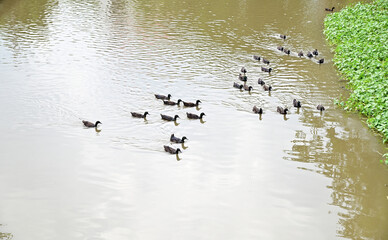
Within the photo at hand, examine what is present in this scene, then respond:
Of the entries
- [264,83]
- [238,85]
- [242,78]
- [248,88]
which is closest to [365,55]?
[264,83]

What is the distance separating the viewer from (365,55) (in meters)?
20.1

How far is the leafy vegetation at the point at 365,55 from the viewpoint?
1593 centimetres

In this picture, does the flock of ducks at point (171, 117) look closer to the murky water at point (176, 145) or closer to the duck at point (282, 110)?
the murky water at point (176, 145)

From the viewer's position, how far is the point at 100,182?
11.8 metres

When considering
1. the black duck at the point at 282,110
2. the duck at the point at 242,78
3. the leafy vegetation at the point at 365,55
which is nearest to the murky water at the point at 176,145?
the black duck at the point at 282,110

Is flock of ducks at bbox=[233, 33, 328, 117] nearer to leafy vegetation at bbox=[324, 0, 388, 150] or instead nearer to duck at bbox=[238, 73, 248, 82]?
duck at bbox=[238, 73, 248, 82]

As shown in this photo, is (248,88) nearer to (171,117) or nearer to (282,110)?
(282,110)

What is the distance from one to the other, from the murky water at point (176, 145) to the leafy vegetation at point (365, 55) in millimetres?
531

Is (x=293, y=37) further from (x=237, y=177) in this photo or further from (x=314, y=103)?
(x=237, y=177)

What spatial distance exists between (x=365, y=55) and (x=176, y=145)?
10475 mm

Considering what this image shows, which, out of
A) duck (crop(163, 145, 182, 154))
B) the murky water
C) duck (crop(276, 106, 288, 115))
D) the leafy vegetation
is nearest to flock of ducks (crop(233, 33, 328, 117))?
duck (crop(276, 106, 288, 115))

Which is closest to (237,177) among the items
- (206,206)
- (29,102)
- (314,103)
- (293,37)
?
(206,206)

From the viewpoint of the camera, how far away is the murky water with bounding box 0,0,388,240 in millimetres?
10555

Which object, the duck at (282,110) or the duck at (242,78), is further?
Result: the duck at (242,78)
